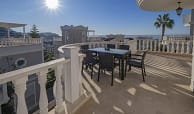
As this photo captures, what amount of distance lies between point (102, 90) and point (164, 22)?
16619 mm

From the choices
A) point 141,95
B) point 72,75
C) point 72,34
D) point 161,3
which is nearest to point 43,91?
point 72,75

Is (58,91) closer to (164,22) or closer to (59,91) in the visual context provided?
(59,91)

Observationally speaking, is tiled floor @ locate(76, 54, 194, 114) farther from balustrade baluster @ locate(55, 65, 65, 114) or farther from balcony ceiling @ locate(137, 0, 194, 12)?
balcony ceiling @ locate(137, 0, 194, 12)

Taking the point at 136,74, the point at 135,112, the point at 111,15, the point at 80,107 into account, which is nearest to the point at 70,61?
the point at 80,107

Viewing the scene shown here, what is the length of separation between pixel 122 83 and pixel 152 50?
499 cm

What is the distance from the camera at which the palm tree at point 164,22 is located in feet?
55.5

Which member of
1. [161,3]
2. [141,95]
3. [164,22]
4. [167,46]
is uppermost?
[164,22]

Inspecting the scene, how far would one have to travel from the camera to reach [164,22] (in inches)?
679

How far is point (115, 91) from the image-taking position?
3.29 metres

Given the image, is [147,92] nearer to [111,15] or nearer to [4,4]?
[4,4]

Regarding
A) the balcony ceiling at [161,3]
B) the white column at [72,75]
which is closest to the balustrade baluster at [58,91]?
the white column at [72,75]

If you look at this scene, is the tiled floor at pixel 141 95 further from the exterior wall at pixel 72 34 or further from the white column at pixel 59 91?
the exterior wall at pixel 72 34

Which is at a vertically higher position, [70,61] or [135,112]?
[70,61]

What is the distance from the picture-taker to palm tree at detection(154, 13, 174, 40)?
1691 centimetres
